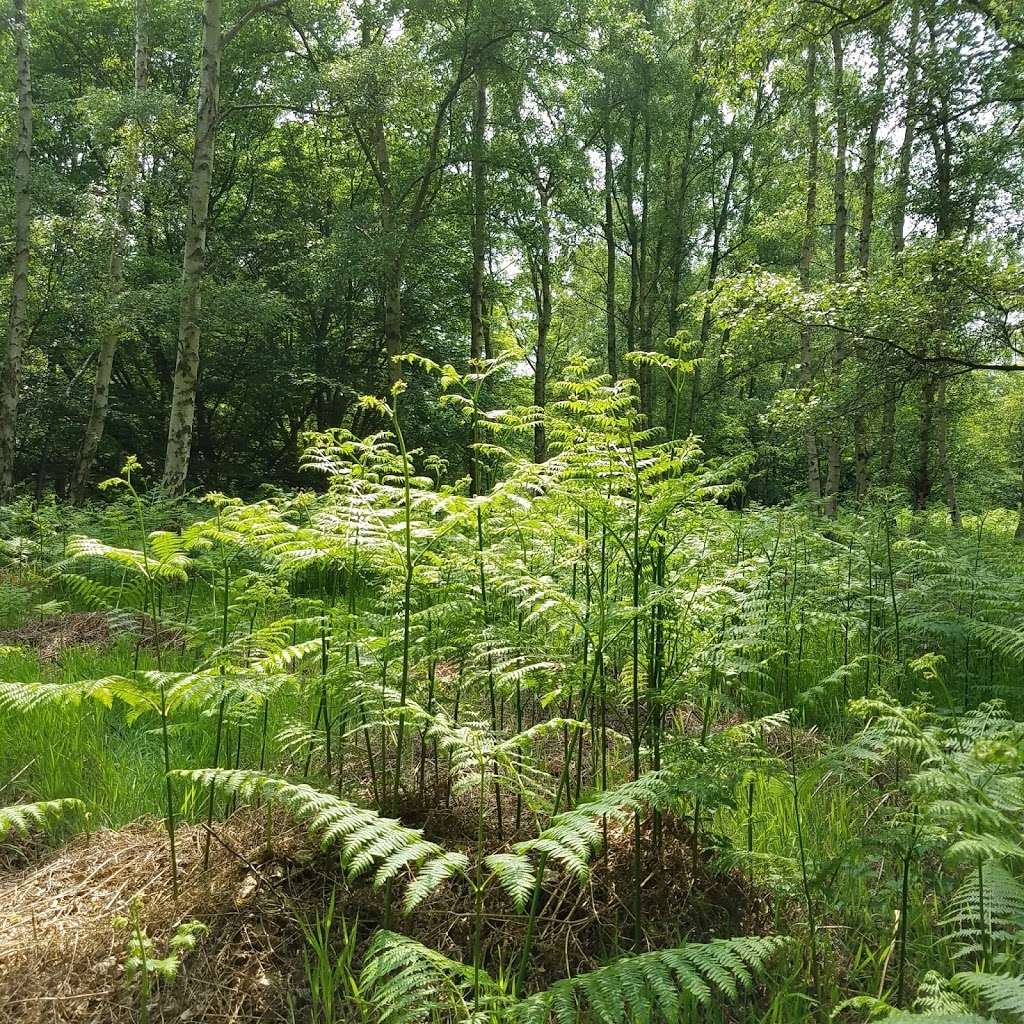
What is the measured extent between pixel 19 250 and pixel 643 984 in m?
14.5

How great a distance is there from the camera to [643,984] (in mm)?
1636

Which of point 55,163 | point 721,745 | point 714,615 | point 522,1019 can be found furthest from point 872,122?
point 55,163

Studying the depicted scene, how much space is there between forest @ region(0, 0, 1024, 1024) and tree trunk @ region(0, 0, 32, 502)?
0.08m

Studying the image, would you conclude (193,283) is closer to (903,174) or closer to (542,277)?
(903,174)

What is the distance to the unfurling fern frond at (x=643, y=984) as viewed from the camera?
1558mm

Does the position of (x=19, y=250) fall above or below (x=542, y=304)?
below

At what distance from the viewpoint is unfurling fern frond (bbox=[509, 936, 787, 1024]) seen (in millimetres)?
1558

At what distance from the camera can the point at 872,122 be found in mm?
8039

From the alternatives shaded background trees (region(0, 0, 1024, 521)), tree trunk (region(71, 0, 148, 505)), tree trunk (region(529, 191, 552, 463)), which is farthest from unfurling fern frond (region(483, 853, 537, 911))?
tree trunk (region(529, 191, 552, 463))

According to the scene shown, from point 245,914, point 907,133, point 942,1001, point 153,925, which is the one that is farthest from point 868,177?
point 153,925

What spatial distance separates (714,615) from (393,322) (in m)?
13.6

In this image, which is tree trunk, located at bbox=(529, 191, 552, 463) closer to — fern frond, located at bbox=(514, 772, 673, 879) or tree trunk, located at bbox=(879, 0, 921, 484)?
tree trunk, located at bbox=(879, 0, 921, 484)

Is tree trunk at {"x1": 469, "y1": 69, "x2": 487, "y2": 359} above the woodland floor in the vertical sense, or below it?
above

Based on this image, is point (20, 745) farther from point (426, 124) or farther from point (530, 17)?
point (426, 124)
